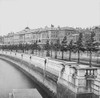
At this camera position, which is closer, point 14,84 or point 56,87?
point 56,87

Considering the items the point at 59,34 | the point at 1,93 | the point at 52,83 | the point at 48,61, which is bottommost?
the point at 1,93

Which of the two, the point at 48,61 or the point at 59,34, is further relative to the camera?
the point at 59,34

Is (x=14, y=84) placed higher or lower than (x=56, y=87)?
lower

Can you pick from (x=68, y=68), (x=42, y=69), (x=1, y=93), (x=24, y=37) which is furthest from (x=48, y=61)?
(x=24, y=37)

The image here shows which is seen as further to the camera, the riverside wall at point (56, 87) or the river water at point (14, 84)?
the river water at point (14, 84)

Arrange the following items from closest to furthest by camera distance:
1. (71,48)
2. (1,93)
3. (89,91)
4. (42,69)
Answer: (89,91) < (1,93) < (42,69) < (71,48)

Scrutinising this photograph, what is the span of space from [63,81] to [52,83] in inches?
160

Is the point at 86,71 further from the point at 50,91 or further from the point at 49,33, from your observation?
the point at 49,33

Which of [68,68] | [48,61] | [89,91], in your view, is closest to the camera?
[89,91]

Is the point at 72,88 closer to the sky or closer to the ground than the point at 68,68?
closer to the ground

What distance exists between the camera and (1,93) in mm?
20094

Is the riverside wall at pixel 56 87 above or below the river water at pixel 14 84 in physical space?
above

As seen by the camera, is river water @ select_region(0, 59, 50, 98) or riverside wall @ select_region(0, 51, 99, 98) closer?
riverside wall @ select_region(0, 51, 99, 98)

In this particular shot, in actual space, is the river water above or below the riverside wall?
below
